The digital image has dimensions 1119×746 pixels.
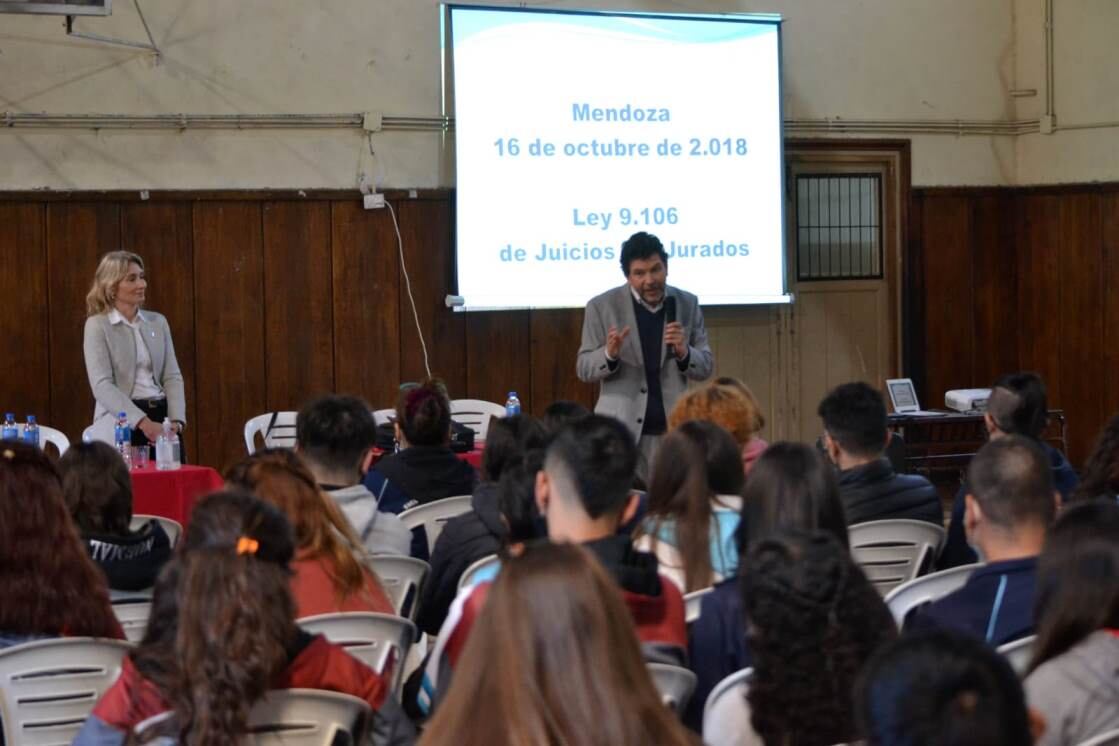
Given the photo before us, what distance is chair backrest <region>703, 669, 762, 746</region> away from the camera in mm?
2227

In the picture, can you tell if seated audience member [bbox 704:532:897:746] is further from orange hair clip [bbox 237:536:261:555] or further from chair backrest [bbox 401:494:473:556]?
chair backrest [bbox 401:494:473:556]

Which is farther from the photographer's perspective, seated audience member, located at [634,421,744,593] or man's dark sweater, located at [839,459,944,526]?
man's dark sweater, located at [839,459,944,526]

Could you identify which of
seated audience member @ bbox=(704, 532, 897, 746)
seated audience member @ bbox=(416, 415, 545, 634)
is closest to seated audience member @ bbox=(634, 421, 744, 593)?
seated audience member @ bbox=(416, 415, 545, 634)

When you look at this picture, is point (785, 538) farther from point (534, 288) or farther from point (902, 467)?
point (534, 288)

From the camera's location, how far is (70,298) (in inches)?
286

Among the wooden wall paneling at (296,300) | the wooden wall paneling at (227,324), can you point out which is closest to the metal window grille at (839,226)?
the wooden wall paneling at (296,300)

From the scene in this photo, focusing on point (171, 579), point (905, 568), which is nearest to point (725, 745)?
point (171, 579)

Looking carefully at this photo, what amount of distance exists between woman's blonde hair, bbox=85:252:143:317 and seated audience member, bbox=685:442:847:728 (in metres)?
3.92

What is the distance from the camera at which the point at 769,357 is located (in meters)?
8.76

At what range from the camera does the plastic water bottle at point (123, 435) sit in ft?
18.9

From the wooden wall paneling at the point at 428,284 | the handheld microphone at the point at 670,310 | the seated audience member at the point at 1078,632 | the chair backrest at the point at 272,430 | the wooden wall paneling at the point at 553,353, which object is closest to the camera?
the seated audience member at the point at 1078,632

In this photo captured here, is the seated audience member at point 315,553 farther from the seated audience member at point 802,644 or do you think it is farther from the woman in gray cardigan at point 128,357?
the woman in gray cardigan at point 128,357

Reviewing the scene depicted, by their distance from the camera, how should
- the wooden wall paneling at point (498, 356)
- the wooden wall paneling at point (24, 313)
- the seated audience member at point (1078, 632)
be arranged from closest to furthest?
the seated audience member at point (1078, 632)
the wooden wall paneling at point (24, 313)
the wooden wall paneling at point (498, 356)

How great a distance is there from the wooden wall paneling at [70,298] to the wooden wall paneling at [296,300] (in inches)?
35.5
